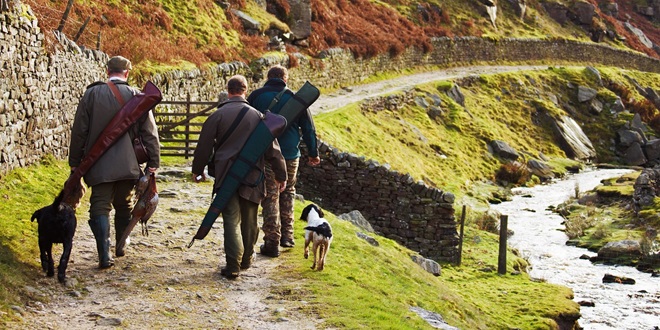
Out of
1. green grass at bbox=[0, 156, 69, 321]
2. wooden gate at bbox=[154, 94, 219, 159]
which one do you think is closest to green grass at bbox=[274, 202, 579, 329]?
green grass at bbox=[0, 156, 69, 321]

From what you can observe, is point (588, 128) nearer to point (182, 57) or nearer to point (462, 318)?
point (182, 57)

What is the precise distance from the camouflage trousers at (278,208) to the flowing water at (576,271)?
338 inches

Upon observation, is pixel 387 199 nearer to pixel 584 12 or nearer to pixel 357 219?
pixel 357 219

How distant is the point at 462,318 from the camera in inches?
559

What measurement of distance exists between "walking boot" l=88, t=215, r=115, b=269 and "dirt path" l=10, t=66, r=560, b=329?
0.14 m

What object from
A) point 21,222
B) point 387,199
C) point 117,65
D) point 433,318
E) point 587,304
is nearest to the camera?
point 117,65

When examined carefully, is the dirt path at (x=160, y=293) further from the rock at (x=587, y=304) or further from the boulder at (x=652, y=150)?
the boulder at (x=652, y=150)

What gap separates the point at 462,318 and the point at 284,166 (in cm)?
523

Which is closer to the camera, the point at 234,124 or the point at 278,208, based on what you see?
the point at 234,124

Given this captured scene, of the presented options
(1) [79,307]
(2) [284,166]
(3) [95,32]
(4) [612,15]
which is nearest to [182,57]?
(3) [95,32]

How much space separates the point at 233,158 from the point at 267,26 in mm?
28617

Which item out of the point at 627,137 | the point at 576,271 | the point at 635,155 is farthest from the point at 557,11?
the point at 576,271

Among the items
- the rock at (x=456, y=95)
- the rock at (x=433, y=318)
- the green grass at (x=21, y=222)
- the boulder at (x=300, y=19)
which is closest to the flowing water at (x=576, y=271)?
the rock at (x=433, y=318)

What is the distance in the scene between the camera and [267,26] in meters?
38.0
